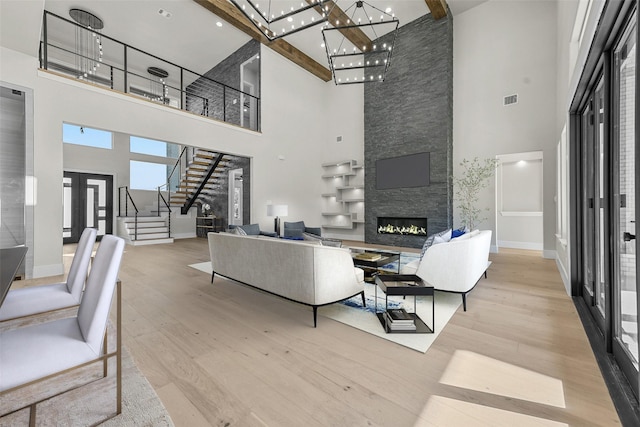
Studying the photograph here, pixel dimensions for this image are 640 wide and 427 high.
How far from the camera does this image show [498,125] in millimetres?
6055

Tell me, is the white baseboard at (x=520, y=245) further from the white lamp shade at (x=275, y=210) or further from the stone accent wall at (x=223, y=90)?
the stone accent wall at (x=223, y=90)

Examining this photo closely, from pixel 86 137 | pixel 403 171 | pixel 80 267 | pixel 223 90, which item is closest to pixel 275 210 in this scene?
pixel 403 171

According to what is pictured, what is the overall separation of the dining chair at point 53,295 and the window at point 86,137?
7872mm

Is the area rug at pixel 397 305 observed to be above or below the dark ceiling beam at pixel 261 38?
below

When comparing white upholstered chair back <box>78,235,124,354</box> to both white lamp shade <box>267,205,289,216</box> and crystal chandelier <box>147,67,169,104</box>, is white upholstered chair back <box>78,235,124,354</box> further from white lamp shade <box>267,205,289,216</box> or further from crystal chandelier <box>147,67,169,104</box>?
crystal chandelier <box>147,67,169,104</box>

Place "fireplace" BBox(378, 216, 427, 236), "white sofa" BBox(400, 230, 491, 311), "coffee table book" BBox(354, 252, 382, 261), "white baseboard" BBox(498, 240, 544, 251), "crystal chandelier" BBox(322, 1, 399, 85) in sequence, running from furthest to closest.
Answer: "fireplace" BBox(378, 216, 427, 236), "crystal chandelier" BBox(322, 1, 399, 85), "white baseboard" BBox(498, 240, 544, 251), "coffee table book" BBox(354, 252, 382, 261), "white sofa" BBox(400, 230, 491, 311)

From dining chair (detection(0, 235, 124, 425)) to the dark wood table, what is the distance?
23 cm

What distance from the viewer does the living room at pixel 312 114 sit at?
4.07m

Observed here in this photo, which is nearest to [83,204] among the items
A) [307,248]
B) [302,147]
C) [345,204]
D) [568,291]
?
[302,147]

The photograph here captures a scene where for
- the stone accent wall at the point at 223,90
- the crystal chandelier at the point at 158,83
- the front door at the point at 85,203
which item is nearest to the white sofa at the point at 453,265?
the stone accent wall at the point at 223,90

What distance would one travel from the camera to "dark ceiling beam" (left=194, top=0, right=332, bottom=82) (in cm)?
597

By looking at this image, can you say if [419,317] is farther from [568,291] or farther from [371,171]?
[371,171]

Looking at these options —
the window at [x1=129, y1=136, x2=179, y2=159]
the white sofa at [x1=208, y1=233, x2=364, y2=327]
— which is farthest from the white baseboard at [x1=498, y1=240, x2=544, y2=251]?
the window at [x1=129, y1=136, x2=179, y2=159]

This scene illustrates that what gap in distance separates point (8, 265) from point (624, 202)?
12.3 ft
